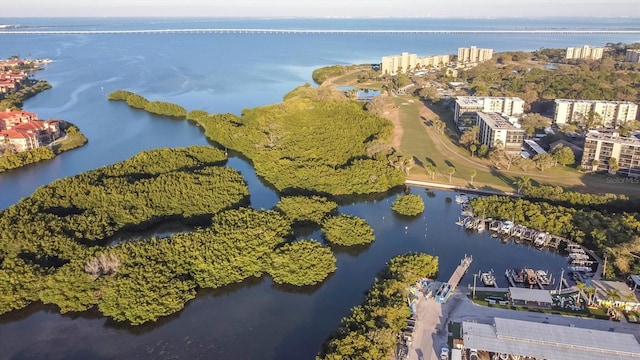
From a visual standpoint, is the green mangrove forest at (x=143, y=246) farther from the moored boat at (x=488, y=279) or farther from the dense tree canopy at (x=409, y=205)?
the moored boat at (x=488, y=279)

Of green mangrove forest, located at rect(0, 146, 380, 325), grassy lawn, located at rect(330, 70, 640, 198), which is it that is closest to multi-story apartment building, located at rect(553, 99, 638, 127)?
grassy lawn, located at rect(330, 70, 640, 198)

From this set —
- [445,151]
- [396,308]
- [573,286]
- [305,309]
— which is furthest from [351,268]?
[445,151]

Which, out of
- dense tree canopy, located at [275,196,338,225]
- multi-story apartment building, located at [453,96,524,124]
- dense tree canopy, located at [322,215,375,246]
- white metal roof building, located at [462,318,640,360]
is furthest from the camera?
multi-story apartment building, located at [453,96,524,124]

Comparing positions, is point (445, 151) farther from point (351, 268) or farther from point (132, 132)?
point (132, 132)

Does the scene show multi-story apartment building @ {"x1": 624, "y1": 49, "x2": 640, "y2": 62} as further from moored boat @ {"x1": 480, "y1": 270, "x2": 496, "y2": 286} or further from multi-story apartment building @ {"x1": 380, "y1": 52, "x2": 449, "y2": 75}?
moored boat @ {"x1": 480, "y1": 270, "x2": 496, "y2": 286}

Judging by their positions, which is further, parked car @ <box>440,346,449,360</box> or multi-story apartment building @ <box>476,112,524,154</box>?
multi-story apartment building @ <box>476,112,524,154</box>

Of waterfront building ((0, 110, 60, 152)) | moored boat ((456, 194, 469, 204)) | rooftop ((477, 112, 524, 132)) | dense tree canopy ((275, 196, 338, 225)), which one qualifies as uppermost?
rooftop ((477, 112, 524, 132))

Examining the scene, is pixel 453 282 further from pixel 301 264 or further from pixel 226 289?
pixel 226 289
